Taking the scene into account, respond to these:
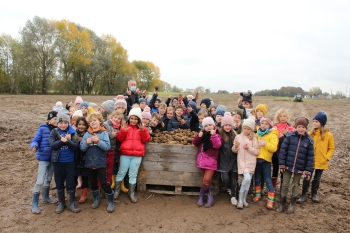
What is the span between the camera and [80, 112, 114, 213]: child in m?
4.17

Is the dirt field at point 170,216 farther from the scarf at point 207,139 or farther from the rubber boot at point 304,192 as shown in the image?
the scarf at point 207,139

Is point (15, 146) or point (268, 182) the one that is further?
point (15, 146)

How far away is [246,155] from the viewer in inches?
181

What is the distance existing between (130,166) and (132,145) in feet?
1.36

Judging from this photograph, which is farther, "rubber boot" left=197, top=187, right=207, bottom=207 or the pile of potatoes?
the pile of potatoes

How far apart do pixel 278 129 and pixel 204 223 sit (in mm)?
2416

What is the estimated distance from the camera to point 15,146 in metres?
8.23

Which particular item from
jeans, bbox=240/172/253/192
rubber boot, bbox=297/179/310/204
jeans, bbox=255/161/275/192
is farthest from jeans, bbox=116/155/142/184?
rubber boot, bbox=297/179/310/204

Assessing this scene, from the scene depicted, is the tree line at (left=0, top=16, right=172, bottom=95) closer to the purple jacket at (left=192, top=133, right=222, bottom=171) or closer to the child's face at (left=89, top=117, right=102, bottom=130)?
the child's face at (left=89, top=117, right=102, bottom=130)

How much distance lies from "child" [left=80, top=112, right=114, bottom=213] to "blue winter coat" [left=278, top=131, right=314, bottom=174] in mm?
3092

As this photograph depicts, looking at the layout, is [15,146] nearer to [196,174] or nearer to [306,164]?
[196,174]

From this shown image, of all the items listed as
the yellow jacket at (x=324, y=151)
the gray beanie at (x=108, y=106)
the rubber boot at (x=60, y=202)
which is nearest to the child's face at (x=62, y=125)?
the rubber boot at (x=60, y=202)

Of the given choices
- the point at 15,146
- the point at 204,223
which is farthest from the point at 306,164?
the point at 15,146

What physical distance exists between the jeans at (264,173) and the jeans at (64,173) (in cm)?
334
